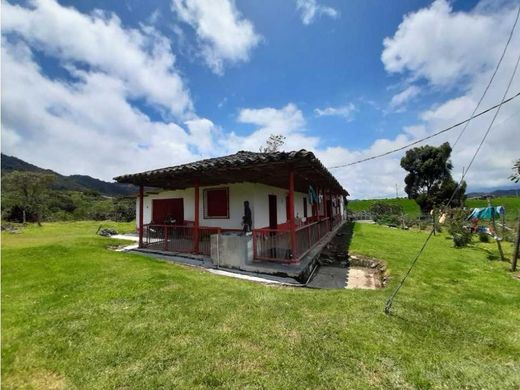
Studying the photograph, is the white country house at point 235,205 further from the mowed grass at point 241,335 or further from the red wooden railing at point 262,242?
the mowed grass at point 241,335

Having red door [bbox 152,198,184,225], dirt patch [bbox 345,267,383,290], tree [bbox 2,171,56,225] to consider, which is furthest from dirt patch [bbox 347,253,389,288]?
tree [bbox 2,171,56,225]

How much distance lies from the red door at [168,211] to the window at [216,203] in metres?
2.16

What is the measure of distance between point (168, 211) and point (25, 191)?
25.2 meters

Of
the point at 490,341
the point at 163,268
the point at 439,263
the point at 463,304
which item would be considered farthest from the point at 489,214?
the point at 163,268

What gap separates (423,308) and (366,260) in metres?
5.55

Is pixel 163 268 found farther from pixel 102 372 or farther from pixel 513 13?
pixel 513 13

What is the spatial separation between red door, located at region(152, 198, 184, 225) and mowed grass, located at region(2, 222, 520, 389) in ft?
23.5

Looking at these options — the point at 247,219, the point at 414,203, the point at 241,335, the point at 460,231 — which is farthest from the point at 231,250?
the point at 414,203

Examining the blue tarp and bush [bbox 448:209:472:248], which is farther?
bush [bbox 448:209:472:248]

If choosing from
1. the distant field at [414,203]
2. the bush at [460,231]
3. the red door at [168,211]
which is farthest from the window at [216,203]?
the distant field at [414,203]

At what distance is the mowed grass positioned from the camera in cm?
298

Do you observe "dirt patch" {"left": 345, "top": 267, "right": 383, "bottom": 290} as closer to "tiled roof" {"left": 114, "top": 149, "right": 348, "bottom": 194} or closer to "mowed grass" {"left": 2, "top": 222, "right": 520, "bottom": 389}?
"mowed grass" {"left": 2, "top": 222, "right": 520, "bottom": 389}

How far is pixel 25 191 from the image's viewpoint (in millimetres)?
29328

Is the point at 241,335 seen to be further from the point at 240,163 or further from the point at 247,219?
the point at 247,219
